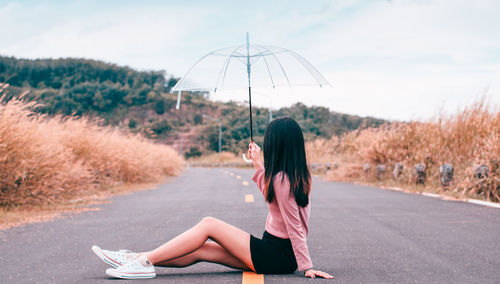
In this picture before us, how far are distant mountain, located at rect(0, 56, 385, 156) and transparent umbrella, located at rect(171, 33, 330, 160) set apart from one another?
48.4 m

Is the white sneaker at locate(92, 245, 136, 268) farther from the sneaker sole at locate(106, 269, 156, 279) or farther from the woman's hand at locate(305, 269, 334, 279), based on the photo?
the woman's hand at locate(305, 269, 334, 279)

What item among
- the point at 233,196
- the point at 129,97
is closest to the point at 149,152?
the point at 233,196

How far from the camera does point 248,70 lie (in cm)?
519

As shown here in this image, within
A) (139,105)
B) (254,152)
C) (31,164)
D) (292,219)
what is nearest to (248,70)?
(254,152)

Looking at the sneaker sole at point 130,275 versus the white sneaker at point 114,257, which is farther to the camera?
the white sneaker at point 114,257

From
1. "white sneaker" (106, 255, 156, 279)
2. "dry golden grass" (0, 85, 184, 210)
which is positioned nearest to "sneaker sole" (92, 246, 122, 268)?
"white sneaker" (106, 255, 156, 279)

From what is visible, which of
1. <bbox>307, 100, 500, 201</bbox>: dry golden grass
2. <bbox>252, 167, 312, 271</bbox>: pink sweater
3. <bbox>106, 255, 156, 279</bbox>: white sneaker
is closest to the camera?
<bbox>252, 167, 312, 271</bbox>: pink sweater

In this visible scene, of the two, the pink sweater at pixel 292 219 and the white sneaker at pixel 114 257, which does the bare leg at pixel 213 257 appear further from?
A: the pink sweater at pixel 292 219

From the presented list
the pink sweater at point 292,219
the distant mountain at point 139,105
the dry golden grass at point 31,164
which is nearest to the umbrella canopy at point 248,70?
the pink sweater at point 292,219

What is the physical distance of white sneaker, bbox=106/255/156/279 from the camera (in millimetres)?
4250

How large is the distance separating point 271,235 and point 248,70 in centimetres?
180

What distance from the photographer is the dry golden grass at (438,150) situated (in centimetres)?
1085

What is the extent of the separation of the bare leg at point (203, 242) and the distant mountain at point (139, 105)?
163ft

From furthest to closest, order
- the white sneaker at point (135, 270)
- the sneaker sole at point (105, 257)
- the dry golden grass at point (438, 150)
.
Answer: the dry golden grass at point (438, 150)
the sneaker sole at point (105, 257)
the white sneaker at point (135, 270)
